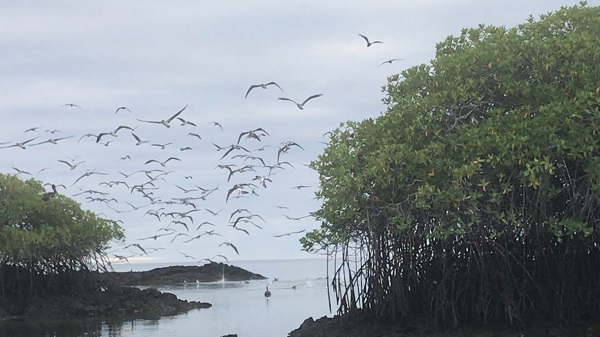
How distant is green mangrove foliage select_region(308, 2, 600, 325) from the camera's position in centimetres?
1455

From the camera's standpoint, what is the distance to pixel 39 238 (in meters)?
25.4

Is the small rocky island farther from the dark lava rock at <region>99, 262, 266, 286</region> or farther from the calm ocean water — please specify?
the dark lava rock at <region>99, 262, 266, 286</region>

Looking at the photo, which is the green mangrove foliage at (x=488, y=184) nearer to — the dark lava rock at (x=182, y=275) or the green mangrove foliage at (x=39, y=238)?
the green mangrove foliage at (x=39, y=238)

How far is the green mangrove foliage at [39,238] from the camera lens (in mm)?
25828

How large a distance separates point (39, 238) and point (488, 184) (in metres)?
14.9

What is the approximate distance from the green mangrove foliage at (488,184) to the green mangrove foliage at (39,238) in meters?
12.0

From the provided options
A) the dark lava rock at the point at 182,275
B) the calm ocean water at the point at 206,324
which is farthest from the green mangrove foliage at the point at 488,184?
the dark lava rock at the point at 182,275

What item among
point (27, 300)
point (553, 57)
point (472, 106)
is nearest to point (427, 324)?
point (472, 106)

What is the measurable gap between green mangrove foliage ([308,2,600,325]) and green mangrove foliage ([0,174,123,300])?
12.0m

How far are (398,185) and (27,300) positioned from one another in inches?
577

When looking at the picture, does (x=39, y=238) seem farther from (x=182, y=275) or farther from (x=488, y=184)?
(x=182, y=275)

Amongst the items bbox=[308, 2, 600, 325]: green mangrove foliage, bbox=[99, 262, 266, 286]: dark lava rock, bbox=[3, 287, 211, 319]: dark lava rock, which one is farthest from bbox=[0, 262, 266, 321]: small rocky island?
bbox=[99, 262, 266, 286]: dark lava rock

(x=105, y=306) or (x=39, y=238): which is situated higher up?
(x=39, y=238)


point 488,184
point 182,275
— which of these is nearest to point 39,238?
point 488,184
